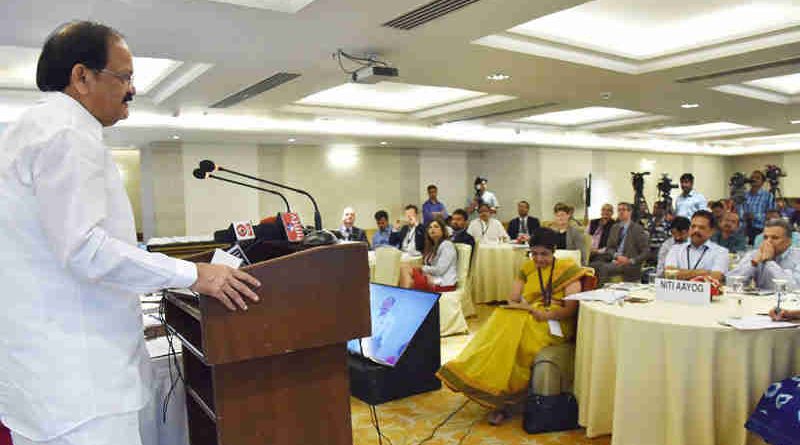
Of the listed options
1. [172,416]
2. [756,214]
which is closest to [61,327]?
[172,416]

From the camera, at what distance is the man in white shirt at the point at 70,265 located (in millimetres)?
1020

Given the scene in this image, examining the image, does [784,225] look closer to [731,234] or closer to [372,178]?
[731,234]

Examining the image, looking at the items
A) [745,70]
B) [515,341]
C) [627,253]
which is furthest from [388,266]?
[745,70]

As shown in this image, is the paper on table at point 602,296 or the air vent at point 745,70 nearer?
the paper on table at point 602,296

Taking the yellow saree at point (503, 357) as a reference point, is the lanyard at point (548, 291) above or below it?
above

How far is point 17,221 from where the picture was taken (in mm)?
1062

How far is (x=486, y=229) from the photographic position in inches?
307

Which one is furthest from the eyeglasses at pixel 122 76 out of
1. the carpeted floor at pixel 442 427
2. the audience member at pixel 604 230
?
the audience member at pixel 604 230

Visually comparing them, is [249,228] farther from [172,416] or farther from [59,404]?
[172,416]

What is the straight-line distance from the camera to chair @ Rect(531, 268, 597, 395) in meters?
3.10

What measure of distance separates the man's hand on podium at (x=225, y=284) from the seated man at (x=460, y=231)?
4.98 meters

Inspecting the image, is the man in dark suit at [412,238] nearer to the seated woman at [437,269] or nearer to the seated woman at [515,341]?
the seated woman at [437,269]

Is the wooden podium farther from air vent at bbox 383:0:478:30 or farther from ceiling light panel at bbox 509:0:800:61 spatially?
ceiling light panel at bbox 509:0:800:61

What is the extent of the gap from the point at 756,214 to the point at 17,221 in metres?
8.83
